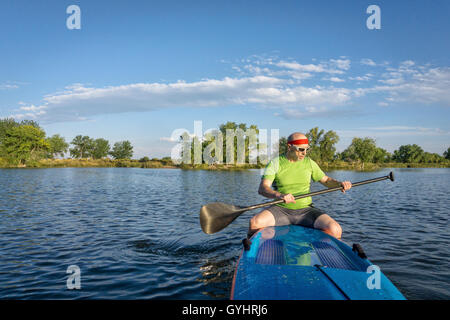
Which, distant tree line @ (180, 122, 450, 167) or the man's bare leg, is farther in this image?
distant tree line @ (180, 122, 450, 167)

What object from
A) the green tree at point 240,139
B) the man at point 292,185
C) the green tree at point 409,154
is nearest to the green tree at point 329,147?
the green tree at point 240,139

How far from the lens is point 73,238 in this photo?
24.3 feet

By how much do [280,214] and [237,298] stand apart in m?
2.66

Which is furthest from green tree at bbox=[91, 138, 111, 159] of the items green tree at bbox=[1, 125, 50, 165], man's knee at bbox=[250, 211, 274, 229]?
man's knee at bbox=[250, 211, 274, 229]

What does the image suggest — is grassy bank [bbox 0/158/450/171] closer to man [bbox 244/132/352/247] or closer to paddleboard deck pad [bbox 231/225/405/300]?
man [bbox 244/132/352/247]

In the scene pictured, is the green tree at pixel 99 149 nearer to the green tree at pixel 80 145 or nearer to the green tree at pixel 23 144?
the green tree at pixel 80 145

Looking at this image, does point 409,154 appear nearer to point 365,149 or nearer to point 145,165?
point 365,149

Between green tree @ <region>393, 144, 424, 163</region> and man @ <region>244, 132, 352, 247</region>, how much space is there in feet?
427

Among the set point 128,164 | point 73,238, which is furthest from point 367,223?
point 128,164

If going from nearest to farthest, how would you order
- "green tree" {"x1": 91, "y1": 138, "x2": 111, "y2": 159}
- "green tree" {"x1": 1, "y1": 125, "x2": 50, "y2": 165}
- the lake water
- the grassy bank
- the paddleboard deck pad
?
the paddleboard deck pad < the lake water < the grassy bank < "green tree" {"x1": 1, "y1": 125, "x2": 50, "y2": 165} < "green tree" {"x1": 91, "y1": 138, "x2": 111, "y2": 159}

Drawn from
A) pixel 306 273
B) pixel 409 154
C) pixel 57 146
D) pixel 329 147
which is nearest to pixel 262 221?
pixel 306 273

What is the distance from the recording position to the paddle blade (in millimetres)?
5168

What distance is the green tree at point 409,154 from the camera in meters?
115
